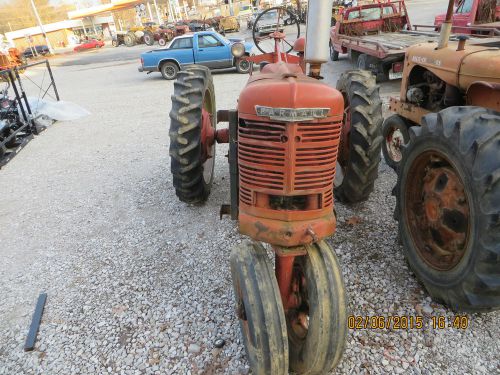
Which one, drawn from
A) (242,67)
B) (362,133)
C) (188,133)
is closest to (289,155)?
(362,133)

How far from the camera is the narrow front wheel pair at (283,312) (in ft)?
5.99

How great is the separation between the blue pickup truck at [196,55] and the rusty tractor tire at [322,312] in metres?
11.9

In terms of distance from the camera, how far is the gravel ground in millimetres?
2352

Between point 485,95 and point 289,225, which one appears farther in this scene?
point 485,95

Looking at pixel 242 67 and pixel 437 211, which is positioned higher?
pixel 437 211

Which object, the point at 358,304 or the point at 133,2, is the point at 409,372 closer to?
the point at 358,304

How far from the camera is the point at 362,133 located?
10.2ft

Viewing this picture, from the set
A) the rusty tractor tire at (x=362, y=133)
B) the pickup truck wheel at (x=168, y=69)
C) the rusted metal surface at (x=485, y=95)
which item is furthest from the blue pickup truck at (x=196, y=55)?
the rusted metal surface at (x=485, y=95)

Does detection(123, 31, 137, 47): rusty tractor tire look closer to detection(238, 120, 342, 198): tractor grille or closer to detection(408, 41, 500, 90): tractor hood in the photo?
detection(408, 41, 500, 90): tractor hood

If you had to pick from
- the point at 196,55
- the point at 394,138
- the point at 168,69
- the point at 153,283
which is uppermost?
the point at 196,55

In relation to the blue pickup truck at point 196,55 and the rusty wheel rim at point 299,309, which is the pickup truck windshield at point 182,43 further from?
the rusty wheel rim at point 299,309

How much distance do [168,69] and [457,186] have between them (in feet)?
41.1

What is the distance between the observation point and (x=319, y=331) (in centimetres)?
184

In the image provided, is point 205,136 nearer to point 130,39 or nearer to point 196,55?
Result: point 196,55
